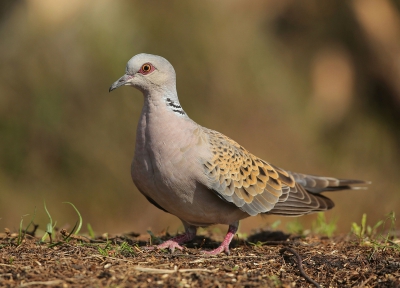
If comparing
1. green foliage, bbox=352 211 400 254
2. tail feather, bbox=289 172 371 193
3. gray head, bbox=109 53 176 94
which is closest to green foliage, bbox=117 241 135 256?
gray head, bbox=109 53 176 94

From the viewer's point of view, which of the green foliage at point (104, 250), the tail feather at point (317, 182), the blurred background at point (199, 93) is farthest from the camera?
the blurred background at point (199, 93)

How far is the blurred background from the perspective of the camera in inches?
388

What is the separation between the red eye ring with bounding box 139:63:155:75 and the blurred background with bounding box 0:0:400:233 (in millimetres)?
4154

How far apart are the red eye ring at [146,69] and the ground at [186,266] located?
1740mm

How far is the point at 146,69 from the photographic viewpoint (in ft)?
17.7

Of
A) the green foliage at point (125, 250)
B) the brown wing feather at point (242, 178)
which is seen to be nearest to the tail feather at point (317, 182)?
the brown wing feather at point (242, 178)

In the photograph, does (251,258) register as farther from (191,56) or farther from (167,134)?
(191,56)

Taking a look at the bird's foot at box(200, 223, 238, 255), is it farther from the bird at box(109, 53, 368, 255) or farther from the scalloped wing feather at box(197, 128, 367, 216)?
the scalloped wing feather at box(197, 128, 367, 216)

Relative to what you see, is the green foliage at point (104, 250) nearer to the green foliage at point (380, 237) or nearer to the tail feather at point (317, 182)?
the green foliage at point (380, 237)

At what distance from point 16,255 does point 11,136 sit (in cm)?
568

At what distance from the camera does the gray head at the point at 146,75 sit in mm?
5344

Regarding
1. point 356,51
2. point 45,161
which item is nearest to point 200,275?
point 45,161

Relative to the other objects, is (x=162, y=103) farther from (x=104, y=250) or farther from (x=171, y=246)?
(x=104, y=250)

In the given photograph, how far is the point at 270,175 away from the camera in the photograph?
20.0ft
